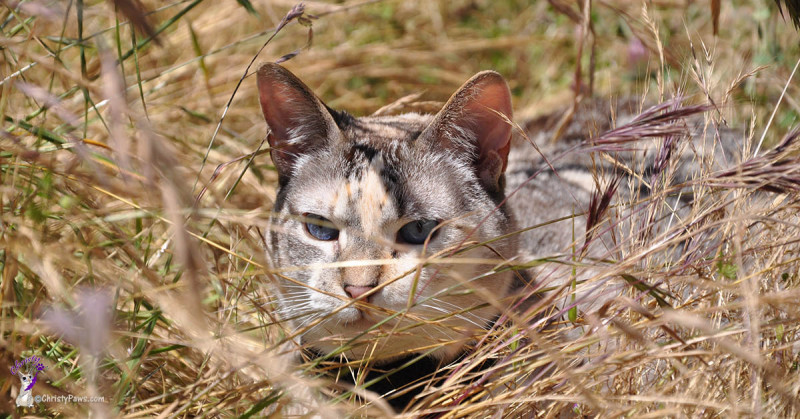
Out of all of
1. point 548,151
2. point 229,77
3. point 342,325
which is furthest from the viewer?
point 229,77

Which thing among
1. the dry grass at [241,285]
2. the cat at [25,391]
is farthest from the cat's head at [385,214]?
the cat at [25,391]

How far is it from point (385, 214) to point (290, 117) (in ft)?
1.55

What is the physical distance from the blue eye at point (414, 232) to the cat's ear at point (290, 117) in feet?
1.26

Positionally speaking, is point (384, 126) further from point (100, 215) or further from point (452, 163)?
point (100, 215)

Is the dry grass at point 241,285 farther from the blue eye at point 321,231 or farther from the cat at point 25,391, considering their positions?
the blue eye at point 321,231

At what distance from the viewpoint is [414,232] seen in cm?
186

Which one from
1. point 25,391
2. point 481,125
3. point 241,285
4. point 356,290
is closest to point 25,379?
point 25,391

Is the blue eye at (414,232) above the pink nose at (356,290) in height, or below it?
above

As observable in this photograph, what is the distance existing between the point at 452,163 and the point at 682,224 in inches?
28.7

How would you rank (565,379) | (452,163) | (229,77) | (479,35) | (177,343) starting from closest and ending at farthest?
(565,379), (177,343), (452,163), (229,77), (479,35)

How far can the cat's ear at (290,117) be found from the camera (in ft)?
6.20

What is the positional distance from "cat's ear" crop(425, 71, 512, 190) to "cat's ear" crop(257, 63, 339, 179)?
1.09 ft

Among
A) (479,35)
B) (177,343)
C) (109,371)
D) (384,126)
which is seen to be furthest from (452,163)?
(479,35)

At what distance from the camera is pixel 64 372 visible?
5.48 ft
